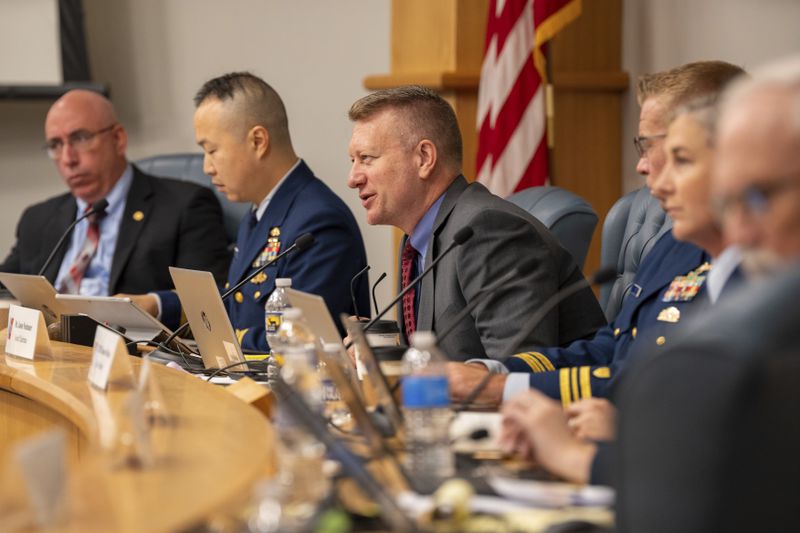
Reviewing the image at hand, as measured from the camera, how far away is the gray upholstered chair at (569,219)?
3213mm

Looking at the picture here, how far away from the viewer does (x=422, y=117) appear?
3.04 m

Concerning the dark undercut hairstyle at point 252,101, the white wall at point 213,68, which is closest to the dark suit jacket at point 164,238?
the dark undercut hairstyle at point 252,101

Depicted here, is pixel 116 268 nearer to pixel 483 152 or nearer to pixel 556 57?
pixel 483 152

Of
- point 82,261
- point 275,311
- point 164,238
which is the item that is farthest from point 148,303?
point 275,311

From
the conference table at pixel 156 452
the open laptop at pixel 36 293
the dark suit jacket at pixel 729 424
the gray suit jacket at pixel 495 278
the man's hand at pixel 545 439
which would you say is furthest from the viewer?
the open laptop at pixel 36 293

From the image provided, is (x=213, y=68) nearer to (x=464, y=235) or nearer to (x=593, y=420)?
(x=464, y=235)

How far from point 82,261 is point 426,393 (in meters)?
3.20

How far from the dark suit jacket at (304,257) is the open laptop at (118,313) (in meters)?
0.26

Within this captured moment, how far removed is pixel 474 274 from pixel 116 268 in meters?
2.24

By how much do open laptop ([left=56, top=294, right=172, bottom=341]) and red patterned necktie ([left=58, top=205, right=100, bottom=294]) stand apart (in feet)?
3.98

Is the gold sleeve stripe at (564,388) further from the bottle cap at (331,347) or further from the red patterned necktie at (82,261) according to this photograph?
the red patterned necktie at (82,261)

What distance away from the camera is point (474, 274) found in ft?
8.84

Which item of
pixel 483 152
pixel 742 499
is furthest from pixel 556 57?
pixel 742 499

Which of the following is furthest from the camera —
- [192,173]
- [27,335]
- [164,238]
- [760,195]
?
[192,173]
